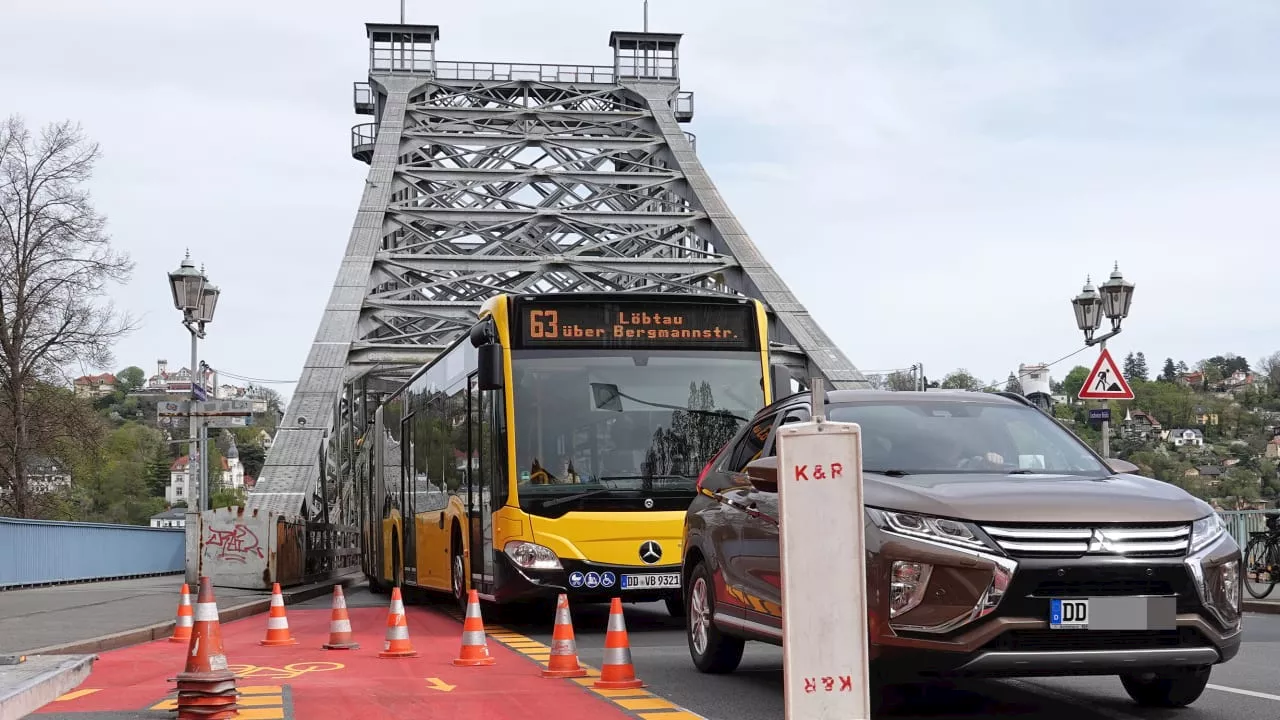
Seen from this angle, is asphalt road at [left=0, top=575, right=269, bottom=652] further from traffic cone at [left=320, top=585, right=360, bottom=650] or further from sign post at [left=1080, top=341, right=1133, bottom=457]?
sign post at [left=1080, top=341, right=1133, bottom=457]

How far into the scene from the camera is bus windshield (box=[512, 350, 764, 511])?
1419 cm

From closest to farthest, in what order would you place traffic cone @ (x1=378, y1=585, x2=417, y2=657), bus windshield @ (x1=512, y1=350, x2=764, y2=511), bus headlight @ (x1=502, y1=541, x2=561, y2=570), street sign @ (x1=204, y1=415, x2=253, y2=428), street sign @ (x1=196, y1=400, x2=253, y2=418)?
traffic cone @ (x1=378, y1=585, x2=417, y2=657) < bus headlight @ (x1=502, y1=541, x2=561, y2=570) < bus windshield @ (x1=512, y1=350, x2=764, y2=511) < street sign @ (x1=196, y1=400, x2=253, y2=418) < street sign @ (x1=204, y1=415, x2=253, y2=428)

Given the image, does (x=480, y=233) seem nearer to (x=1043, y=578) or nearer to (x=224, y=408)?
(x=224, y=408)

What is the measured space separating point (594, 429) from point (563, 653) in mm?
4546

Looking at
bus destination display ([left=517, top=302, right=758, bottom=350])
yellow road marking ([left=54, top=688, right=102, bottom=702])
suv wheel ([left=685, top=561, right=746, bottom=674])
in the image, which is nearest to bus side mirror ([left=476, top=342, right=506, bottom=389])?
bus destination display ([left=517, top=302, right=758, bottom=350])

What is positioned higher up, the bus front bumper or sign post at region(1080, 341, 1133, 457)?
sign post at region(1080, 341, 1133, 457)

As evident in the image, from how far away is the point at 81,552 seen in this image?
30.9 metres

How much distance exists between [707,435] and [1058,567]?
311 inches

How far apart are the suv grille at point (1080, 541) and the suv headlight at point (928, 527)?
81 millimetres

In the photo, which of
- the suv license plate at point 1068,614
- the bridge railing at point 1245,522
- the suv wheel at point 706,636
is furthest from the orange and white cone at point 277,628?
the bridge railing at point 1245,522

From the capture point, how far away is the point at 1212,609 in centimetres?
709

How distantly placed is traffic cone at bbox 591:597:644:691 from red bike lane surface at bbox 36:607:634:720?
16 cm

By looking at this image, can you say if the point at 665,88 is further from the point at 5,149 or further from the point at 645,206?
the point at 5,149

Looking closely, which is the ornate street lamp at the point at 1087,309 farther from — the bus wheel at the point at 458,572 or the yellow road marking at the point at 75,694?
the yellow road marking at the point at 75,694
